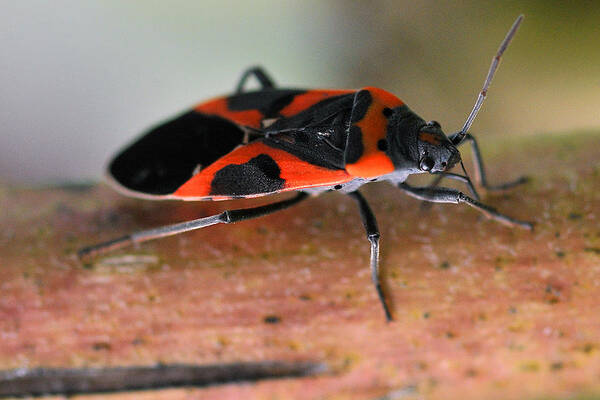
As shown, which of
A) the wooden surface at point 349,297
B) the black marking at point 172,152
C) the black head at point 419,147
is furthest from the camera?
the black marking at point 172,152

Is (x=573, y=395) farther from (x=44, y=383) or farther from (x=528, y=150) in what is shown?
(x=44, y=383)

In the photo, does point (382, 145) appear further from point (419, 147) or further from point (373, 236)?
point (373, 236)

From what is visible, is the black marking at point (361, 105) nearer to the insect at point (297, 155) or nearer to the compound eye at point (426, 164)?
the insect at point (297, 155)

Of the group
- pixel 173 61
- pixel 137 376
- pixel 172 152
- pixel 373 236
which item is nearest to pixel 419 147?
pixel 373 236

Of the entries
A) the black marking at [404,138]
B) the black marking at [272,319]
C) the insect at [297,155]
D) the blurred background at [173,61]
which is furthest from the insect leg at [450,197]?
the blurred background at [173,61]

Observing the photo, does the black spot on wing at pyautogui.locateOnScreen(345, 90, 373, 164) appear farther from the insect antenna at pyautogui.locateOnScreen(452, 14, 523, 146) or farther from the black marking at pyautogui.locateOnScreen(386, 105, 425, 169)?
the insect antenna at pyautogui.locateOnScreen(452, 14, 523, 146)

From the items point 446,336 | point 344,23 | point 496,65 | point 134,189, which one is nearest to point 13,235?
point 134,189
